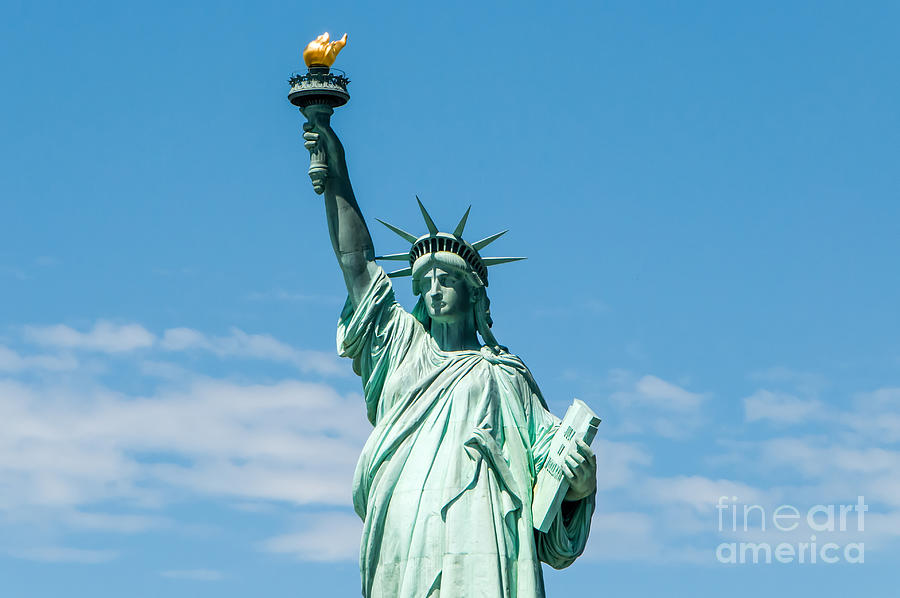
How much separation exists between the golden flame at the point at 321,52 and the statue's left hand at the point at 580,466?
4.80 meters

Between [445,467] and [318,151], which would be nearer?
[445,467]

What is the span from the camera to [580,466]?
1839 centimetres

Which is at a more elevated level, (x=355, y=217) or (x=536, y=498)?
(x=355, y=217)

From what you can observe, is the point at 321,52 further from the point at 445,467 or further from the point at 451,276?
the point at 445,467

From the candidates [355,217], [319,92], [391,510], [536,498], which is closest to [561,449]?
[536,498]

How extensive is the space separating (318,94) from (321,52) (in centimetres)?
Answer: 47

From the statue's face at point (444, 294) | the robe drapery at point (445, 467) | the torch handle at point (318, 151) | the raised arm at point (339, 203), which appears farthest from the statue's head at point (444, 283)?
the torch handle at point (318, 151)

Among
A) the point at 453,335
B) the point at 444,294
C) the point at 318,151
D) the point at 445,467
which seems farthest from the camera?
the point at 453,335

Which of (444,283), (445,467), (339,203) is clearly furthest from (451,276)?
(445,467)

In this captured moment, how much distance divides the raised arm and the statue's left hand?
304 centimetres

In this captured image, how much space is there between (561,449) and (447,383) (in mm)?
1420

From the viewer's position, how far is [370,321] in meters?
19.6

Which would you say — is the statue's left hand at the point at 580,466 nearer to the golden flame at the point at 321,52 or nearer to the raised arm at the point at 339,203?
the raised arm at the point at 339,203

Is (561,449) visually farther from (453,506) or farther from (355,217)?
(355,217)
